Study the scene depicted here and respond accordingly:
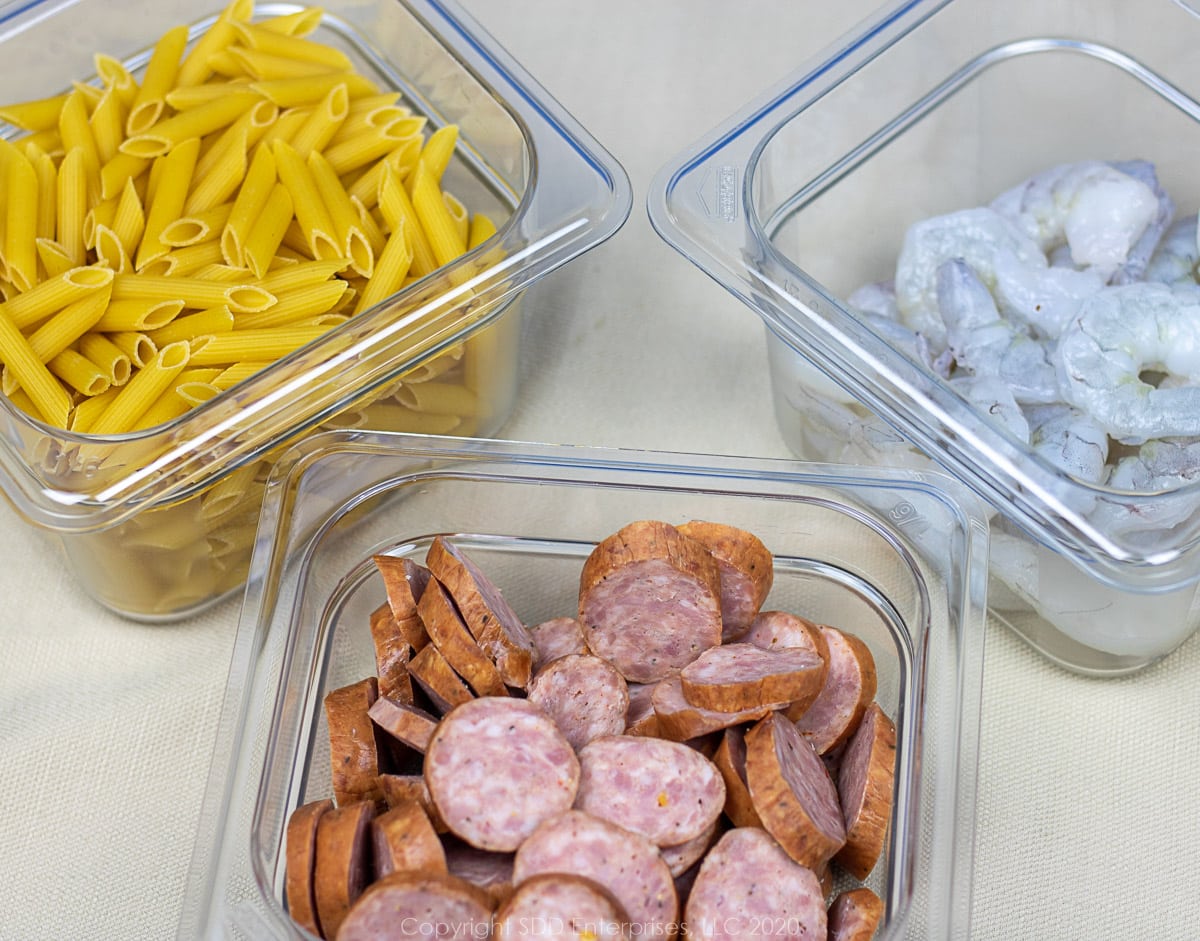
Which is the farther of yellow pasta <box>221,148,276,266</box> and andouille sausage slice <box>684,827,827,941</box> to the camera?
yellow pasta <box>221,148,276,266</box>

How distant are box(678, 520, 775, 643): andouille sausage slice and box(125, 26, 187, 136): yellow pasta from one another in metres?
0.79

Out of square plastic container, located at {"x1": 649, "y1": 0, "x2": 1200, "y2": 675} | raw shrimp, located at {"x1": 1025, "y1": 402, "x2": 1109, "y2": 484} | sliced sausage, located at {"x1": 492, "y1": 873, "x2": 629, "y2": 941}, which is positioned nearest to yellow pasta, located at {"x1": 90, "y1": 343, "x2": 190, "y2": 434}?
square plastic container, located at {"x1": 649, "y1": 0, "x2": 1200, "y2": 675}

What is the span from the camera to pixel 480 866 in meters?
1.09

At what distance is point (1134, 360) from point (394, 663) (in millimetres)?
776

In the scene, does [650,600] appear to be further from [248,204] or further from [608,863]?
[248,204]

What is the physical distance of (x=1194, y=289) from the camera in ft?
4.89

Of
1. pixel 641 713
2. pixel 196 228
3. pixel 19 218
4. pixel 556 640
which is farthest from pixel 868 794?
pixel 19 218

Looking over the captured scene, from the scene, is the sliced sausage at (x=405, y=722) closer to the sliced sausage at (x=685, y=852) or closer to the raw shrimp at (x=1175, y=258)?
the sliced sausage at (x=685, y=852)

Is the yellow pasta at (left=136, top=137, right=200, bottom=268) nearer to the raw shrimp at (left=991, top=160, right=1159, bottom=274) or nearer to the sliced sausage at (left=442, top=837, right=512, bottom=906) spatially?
the sliced sausage at (left=442, top=837, right=512, bottom=906)

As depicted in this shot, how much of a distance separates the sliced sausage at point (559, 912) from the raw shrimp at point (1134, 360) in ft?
2.33

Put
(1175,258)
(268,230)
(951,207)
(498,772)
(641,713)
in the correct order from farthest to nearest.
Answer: (951,207), (1175,258), (268,230), (641,713), (498,772)

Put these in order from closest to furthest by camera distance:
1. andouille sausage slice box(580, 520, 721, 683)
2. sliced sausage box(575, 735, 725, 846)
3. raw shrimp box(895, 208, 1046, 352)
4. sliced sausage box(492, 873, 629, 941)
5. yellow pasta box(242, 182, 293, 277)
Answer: sliced sausage box(492, 873, 629, 941), sliced sausage box(575, 735, 725, 846), andouille sausage slice box(580, 520, 721, 683), yellow pasta box(242, 182, 293, 277), raw shrimp box(895, 208, 1046, 352)

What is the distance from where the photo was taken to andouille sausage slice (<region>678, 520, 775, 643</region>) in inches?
48.4

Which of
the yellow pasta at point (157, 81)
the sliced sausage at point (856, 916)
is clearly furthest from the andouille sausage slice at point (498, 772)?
the yellow pasta at point (157, 81)
